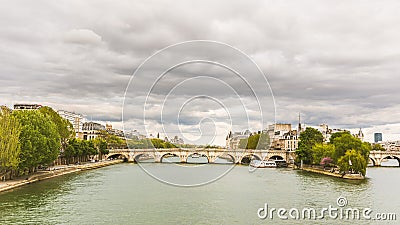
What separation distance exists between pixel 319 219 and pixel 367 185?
16.0 metres

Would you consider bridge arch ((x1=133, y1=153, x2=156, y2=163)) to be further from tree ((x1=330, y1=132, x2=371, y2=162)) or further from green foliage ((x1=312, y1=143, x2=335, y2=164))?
tree ((x1=330, y1=132, x2=371, y2=162))

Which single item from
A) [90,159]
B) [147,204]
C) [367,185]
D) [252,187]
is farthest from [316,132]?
[147,204]

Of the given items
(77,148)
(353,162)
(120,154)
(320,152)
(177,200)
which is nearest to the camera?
(177,200)

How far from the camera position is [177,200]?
991 inches

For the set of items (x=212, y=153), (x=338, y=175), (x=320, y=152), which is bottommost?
(x=338, y=175)

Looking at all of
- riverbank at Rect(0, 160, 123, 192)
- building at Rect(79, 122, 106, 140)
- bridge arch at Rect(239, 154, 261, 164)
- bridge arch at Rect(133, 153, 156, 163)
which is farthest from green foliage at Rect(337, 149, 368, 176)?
A: building at Rect(79, 122, 106, 140)

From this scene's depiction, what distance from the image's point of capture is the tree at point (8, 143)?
28875 mm

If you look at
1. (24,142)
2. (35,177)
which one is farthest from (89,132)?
(24,142)

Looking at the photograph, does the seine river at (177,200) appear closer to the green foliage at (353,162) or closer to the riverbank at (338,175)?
the riverbank at (338,175)

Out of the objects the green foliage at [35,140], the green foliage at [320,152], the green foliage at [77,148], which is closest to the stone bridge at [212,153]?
the green foliage at [77,148]

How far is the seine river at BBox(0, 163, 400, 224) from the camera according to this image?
65.3ft

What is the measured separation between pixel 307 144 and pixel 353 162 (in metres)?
16.5

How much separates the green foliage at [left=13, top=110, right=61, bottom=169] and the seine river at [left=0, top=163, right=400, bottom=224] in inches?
76.2

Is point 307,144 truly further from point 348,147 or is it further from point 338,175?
point 338,175
